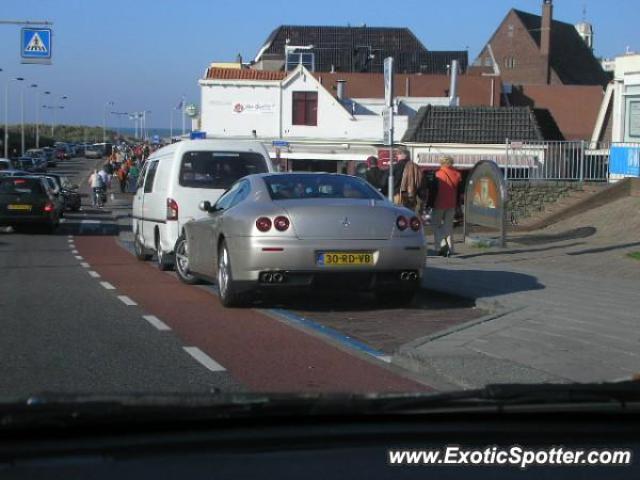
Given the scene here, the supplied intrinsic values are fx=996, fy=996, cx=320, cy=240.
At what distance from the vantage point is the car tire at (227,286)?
424 inches

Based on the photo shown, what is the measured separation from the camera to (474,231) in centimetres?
2369

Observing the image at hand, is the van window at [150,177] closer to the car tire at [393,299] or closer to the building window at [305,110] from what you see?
the car tire at [393,299]

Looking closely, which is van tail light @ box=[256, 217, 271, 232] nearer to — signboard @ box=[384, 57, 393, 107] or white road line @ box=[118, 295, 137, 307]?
white road line @ box=[118, 295, 137, 307]

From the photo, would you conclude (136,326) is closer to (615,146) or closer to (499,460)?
(499,460)

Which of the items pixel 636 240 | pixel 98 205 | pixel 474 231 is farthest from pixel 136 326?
pixel 98 205

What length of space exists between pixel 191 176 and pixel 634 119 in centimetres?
1994

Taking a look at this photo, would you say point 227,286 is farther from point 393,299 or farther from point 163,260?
point 163,260

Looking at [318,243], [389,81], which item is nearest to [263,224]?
[318,243]

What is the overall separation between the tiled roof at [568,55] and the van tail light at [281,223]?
86647 millimetres

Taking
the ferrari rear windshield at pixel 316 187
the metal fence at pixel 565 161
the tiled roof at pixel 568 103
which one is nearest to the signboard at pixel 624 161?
the metal fence at pixel 565 161

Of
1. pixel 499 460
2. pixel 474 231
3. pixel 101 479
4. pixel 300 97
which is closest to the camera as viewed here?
pixel 101 479

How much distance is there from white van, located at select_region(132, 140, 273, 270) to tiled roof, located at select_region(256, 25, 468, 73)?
233 feet

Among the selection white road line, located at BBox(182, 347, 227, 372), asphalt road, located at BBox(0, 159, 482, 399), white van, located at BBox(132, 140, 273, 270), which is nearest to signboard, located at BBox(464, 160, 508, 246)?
white van, located at BBox(132, 140, 273, 270)

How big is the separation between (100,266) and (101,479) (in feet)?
50.2
